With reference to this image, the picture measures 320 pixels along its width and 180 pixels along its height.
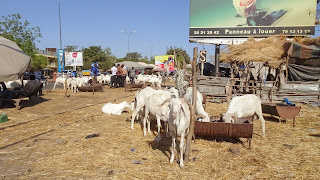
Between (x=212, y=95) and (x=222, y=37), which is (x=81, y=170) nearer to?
(x=212, y=95)

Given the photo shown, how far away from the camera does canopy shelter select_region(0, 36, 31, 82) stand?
10.2 meters

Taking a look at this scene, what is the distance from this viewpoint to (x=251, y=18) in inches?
720

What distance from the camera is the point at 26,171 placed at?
4840mm

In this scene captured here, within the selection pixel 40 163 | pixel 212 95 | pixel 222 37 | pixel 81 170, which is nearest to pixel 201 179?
pixel 81 170

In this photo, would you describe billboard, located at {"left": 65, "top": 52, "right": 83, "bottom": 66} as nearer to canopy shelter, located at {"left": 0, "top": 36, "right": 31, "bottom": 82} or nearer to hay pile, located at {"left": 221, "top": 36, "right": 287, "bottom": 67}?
canopy shelter, located at {"left": 0, "top": 36, "right": 31, "bottom": 82}

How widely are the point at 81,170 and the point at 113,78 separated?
18.8m

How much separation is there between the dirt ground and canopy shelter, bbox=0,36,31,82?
2535 millimetres

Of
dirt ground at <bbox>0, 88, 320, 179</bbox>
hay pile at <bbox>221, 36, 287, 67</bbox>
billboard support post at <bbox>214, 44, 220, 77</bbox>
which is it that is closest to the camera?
dirt ground at <bbox>0, 88, 320, 179</bbox>

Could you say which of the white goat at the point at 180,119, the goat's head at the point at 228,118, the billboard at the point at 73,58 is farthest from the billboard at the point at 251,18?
the billboard at the point at 73,58

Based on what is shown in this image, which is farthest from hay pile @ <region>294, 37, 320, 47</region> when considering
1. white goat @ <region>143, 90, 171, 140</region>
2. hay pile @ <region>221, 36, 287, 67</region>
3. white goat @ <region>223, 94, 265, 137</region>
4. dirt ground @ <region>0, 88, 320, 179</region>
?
white goat @ <region>143, 90, 171, 140</region>

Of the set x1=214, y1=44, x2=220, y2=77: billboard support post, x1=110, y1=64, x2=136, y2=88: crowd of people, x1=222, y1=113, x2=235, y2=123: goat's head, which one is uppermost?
x1=214, y1=44, x2=220, y2=77: billboard support post

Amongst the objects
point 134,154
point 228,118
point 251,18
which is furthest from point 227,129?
point 251,18

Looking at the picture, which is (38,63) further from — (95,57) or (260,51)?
(260,51)

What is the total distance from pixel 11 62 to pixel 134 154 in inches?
333
